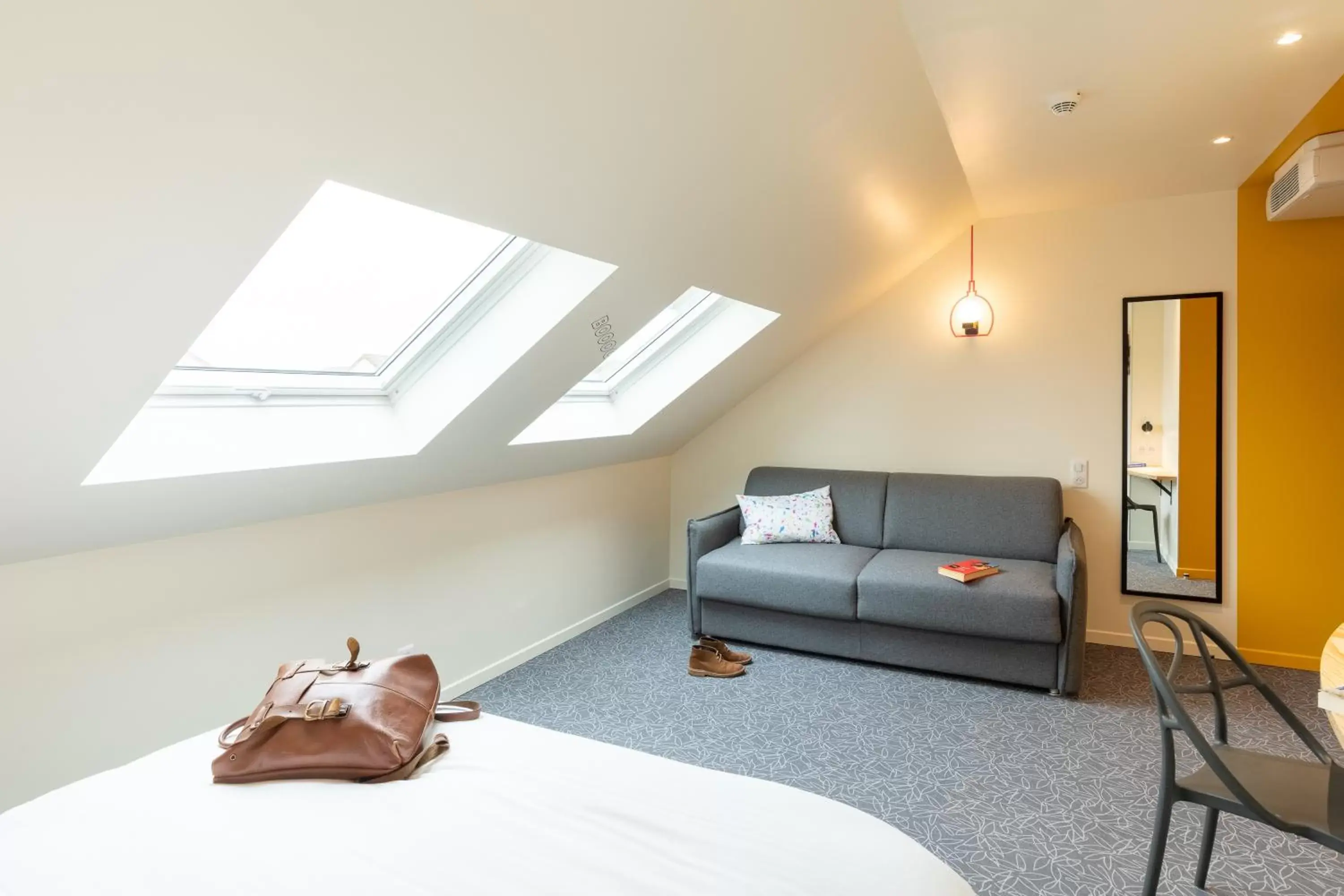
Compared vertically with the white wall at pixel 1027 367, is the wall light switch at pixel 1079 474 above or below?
below

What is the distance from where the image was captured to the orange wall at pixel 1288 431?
351 cm

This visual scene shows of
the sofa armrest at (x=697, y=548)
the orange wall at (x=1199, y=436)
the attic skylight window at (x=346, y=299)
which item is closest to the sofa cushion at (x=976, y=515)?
the orange wall at (x=1199, y=436)

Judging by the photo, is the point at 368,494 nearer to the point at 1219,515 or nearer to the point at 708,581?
the point at 708,581

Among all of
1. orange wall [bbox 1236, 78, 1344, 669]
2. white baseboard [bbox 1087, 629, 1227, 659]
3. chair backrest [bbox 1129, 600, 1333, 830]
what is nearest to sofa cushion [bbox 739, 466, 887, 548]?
white baseboard [bbox 1087, 629, 1227, 659]

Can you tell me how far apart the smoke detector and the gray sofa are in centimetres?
182

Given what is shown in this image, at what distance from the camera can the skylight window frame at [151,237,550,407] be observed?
7.30 ft

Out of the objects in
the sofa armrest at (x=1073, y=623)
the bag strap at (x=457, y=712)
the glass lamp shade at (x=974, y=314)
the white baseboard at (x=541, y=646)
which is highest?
the glass lamp shade at (x=974, y=314)

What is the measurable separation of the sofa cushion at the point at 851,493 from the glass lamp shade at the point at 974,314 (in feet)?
3.16

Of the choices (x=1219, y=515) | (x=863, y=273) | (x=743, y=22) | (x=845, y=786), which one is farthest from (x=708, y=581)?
(x=743, y=22)

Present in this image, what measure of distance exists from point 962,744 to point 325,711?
240 cm

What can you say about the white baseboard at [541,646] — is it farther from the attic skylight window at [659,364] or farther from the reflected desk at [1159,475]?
the reflected desk at [1159,475]

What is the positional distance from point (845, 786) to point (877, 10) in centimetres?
236

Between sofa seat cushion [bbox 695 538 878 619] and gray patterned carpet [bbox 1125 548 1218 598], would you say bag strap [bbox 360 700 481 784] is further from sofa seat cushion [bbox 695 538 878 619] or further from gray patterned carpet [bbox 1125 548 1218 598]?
gray patterned carpet [bbox 1125 548 1218 598]

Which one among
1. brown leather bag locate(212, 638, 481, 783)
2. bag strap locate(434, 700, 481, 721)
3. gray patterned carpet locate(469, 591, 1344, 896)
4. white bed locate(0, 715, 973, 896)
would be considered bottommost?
gray patterned carpet locate(469, 591, 1344, 896)
